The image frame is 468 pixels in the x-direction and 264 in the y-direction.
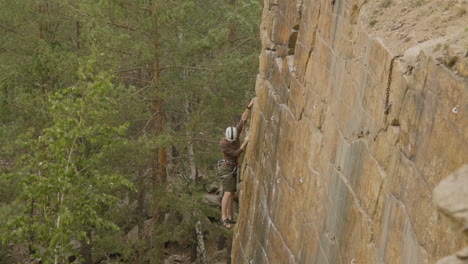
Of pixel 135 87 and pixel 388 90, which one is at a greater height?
pixel 135 87

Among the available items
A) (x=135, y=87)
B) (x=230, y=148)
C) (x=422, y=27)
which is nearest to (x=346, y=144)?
(x=422, y=27)

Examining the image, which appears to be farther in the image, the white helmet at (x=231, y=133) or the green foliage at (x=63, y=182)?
the white helmet at (x=231, y=133)

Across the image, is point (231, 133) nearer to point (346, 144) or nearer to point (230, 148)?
point (230, 148)

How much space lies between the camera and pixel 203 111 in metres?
16.5

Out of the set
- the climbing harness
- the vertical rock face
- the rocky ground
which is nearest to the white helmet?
the vertical rock face

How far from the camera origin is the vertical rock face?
3914 millimetres

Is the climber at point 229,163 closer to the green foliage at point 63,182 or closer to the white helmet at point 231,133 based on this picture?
the white helmet at point 231,133

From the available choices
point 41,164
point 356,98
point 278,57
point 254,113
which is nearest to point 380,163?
point 356,98

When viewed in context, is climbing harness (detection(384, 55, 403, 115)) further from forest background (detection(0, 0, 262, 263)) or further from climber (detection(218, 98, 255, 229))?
forest background (detection(0, 0, 262, 263))

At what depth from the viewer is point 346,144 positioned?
5.64 metres

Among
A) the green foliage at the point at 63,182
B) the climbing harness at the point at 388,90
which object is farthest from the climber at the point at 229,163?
the climbing harness at the point at 388,90

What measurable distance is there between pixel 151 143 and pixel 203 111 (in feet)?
8.02

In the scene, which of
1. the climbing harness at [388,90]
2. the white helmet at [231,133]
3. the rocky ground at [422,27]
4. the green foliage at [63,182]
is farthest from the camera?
the white helmet at [231,133]

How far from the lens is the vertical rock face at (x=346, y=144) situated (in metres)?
3.91
